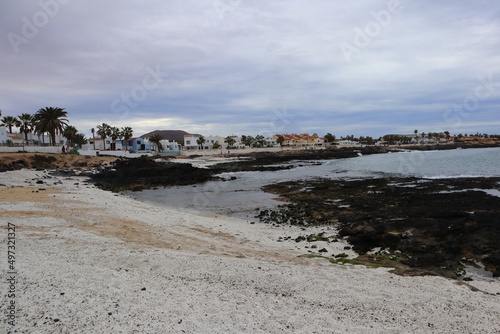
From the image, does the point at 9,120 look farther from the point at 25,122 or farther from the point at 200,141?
the point at 200,141

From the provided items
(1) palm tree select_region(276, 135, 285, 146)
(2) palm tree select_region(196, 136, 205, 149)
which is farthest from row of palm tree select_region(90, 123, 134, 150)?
(1) palm tree select_region(276, 135, 285, 146)

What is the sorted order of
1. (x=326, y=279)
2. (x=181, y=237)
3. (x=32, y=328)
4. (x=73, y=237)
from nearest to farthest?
(x=32, y=328), (x=326, y=279), (x=73, y=237), (x=181, y=237)

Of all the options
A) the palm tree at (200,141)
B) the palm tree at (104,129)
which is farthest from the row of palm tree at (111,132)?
the palm tree at (200,141)

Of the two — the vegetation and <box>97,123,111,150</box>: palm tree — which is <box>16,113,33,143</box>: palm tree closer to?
the vegetation

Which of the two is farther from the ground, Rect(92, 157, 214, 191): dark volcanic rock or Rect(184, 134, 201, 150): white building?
Rect(184, 134, 201, 150): white building

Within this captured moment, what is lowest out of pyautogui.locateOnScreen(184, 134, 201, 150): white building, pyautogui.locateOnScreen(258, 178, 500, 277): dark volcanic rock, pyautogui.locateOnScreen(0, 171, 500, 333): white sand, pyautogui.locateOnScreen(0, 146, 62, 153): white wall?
pyautogui.locateOnScreen(258, 178, 500, 277): dark volcanic rock

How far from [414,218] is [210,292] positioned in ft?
42.9

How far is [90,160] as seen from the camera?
59594mm

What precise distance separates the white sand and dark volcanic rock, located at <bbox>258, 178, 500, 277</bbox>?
2800mm

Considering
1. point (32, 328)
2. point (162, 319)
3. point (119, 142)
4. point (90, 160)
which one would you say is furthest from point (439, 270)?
point (119, 142)

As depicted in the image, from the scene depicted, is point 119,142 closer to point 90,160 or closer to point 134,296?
point 90,160

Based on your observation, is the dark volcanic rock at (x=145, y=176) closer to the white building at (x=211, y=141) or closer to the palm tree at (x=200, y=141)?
the palm tree at (x=200, y=141)

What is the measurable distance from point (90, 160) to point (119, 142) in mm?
58271

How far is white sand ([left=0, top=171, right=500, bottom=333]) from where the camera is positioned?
6035mm
